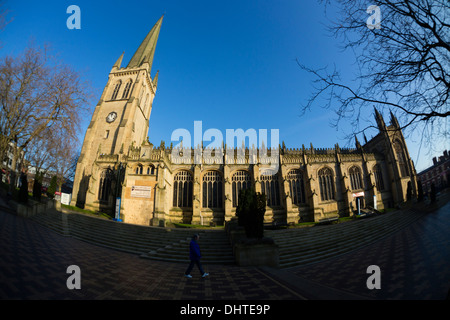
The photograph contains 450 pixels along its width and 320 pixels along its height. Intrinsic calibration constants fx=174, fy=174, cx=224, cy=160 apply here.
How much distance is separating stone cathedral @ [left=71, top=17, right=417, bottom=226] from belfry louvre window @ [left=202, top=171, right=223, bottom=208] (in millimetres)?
152

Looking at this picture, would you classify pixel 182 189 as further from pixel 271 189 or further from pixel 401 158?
pixel 401 158

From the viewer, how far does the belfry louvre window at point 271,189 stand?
88.8 ft

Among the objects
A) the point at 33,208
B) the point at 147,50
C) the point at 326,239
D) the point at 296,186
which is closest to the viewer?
the point at 326,239

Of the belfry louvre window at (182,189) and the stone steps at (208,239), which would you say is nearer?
the stone steps at (208,239)

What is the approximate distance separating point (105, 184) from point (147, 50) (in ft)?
110

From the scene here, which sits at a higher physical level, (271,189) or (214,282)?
(271,189)

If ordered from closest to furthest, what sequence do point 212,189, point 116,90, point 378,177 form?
point 212,189 → point 378,177 → point 116,90

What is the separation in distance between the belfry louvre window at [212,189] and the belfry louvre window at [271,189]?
6.76m

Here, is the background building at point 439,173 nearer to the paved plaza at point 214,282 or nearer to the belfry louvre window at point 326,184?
the belfry louvre window at point 326,184

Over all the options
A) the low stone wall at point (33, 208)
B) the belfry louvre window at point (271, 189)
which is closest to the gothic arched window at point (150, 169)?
the low stone wall at point (33, 208)

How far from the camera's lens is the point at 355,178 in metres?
29.3

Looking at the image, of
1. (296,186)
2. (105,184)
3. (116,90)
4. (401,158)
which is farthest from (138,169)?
(401,158)

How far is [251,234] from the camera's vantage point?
893cm
